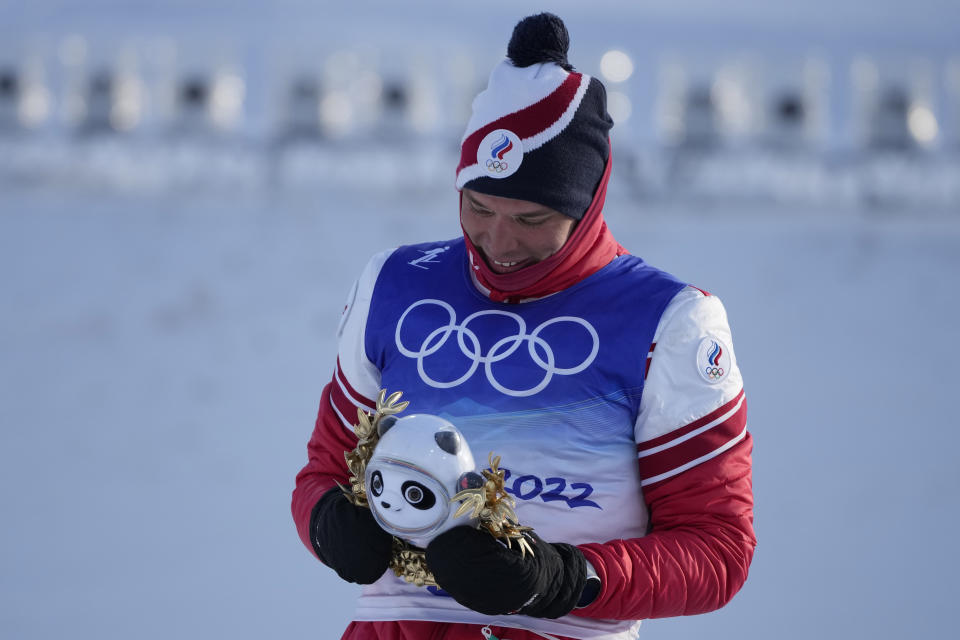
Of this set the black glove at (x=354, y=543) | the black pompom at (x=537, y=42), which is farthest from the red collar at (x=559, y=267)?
the black glove at (x=354, y=543)

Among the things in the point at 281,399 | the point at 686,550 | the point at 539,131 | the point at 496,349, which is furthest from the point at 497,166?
the point at 281,399

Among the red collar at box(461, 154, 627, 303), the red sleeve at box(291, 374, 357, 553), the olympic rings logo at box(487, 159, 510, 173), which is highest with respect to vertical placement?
the olympic rings logo at box(487, 159, 510, 173)

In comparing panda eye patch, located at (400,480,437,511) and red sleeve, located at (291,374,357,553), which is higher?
panda eye patch, located at (400,480,437,511)

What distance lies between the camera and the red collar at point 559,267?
105 centimetres

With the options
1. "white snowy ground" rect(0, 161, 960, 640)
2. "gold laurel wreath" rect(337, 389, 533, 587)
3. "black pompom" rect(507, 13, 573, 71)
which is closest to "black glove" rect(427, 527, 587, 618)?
"gold laurel wreath" rect(337, 389, 533, 587)

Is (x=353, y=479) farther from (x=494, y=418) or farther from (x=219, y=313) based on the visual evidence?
(x=219, y=313)

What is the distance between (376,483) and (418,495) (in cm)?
4

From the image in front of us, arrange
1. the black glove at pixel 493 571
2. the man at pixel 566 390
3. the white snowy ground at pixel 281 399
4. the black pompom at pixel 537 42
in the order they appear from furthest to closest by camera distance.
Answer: the white snowy ground at pixel 281 399 < the black pompom at pixel 537 42 < the man at pixel 566 390 < the black glove at pixel 493 571

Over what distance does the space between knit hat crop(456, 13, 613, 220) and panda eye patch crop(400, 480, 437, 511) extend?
32cm

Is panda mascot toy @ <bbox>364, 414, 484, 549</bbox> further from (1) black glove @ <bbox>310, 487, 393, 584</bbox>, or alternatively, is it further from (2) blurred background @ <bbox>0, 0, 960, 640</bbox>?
(2) blurred background @ <bbox>0, 0, 960, 640</bbox>

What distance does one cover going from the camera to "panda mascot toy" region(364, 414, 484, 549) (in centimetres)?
84

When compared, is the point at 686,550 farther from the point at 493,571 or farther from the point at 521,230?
the point at 521,230

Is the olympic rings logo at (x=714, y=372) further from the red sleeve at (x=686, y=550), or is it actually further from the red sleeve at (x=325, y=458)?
the red sleeve at (x=325, y=458)

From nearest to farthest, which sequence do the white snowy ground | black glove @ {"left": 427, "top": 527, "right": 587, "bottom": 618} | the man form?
black glove @ {"left": 427, "top": 527, "right": 587, "bottom": 618} → the man → the white snowy ground
